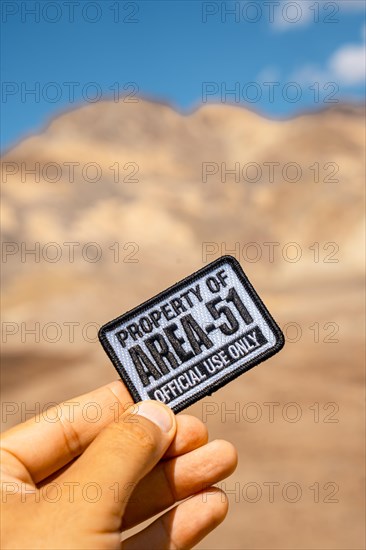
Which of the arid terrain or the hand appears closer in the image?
the hand

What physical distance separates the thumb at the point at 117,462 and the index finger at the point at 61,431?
11.3 inches

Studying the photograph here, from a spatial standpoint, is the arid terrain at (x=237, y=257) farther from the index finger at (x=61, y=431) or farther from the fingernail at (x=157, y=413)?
the fingernail at (x=157, y=413)

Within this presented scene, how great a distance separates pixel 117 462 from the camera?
1573 millimetres

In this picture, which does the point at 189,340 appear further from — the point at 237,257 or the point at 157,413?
the point at 237,257

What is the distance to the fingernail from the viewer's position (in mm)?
1810

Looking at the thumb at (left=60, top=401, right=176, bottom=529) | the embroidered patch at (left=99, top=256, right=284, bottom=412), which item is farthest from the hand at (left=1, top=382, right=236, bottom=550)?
the embroidered patch at (left=99, top=256, right=284, bottom=412)

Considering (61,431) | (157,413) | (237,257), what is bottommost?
(237,257)

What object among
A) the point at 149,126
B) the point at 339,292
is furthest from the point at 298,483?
the point at 149,126

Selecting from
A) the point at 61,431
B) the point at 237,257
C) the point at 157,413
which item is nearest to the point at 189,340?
the point at 157,413

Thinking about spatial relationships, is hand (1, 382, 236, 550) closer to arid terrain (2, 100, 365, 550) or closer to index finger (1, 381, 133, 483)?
index finger (1, 381, 133, 483)

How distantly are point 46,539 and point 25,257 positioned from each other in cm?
671

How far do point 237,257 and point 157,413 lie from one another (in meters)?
6.60

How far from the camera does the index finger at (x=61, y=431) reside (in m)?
1.92

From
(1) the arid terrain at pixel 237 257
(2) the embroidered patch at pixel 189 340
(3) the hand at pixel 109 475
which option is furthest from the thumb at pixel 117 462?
(1) the arid terrain at pixel 237 257
